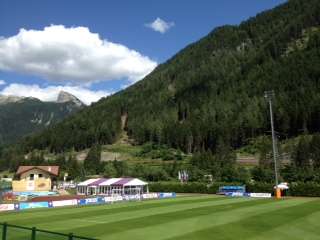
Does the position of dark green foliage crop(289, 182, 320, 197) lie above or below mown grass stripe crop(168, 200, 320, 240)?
above

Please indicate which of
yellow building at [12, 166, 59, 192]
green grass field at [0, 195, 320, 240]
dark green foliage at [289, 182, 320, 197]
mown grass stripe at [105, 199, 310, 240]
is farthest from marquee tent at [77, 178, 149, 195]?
mown grass stripe at [105, 199, 310, 240]

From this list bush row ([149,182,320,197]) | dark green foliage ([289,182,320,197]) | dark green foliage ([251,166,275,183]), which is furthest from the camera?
dark green foliage ([251,166,275,183])

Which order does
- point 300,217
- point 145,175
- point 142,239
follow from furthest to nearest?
point 145,175 < point 300,217 < point 142,239

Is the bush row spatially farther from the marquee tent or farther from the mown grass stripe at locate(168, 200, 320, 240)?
the mown grass stripe at locate(168, 200, 320, 240)

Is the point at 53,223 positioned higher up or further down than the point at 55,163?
further down

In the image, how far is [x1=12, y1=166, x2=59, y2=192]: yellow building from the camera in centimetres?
11419

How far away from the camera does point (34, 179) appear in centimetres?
11906

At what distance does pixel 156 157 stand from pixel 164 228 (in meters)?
162

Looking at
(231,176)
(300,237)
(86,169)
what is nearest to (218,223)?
(300,237)

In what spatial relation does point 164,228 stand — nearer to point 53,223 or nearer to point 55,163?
point 53,223

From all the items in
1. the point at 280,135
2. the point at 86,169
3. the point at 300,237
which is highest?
the point at 280,135

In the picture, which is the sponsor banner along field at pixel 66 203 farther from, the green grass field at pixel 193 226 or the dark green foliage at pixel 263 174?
the dark green foliage at pixel 263 174

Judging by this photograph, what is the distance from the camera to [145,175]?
13650 cm

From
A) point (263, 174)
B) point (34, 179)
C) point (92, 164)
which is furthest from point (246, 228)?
point (92, 164)
